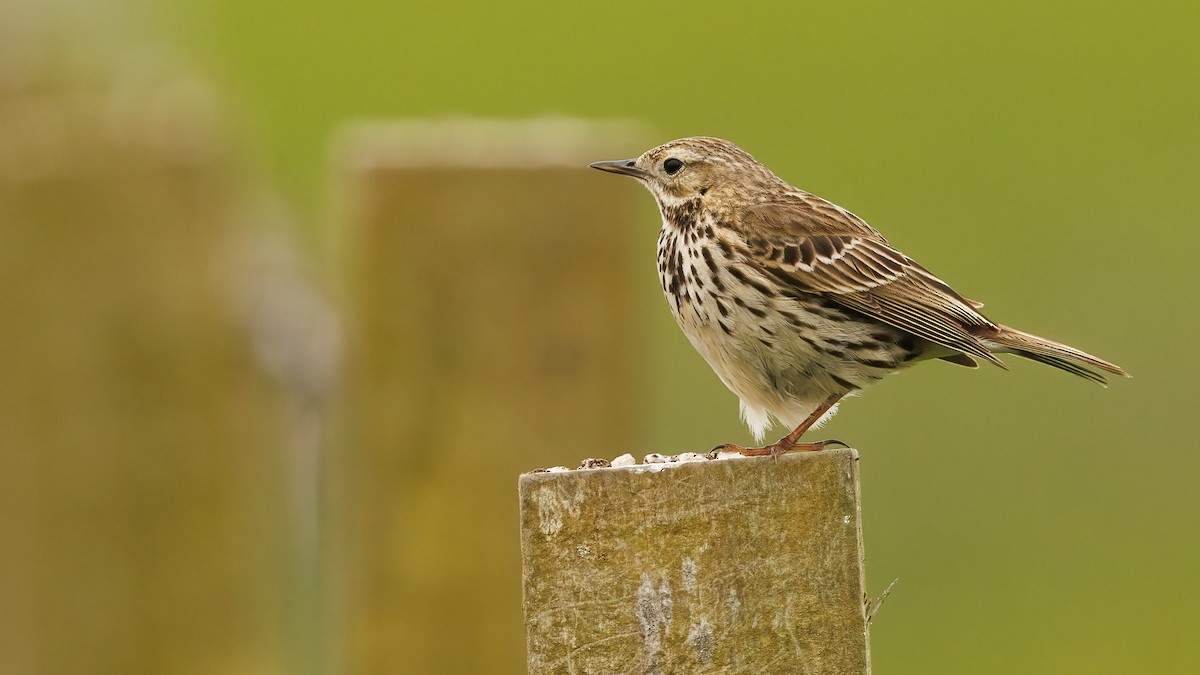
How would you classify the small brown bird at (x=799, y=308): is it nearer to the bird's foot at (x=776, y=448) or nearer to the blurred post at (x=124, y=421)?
the bird's foot at (x=776, y=448)

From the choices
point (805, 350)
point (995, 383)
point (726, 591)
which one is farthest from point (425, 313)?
point (995, 383)

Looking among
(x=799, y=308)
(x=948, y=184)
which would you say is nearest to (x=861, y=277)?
(x=799, y=308)

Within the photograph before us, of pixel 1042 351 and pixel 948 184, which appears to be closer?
pixel 1042 351

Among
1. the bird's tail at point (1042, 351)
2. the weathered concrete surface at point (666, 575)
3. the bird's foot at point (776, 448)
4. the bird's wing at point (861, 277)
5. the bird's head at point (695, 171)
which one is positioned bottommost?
the weathered concrete surface at point (666, 575)

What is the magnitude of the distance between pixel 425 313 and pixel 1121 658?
8243 millimetres

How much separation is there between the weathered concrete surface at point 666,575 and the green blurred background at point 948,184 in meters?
3.55

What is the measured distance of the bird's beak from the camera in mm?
7375

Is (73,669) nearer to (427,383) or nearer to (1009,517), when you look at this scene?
(427,383)

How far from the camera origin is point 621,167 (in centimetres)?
750

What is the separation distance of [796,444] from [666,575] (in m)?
1.76

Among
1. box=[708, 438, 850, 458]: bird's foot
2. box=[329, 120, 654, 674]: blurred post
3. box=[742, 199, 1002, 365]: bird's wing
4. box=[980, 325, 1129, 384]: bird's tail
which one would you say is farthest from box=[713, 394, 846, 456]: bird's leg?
box=[329, 120, 654, 674]: blurred post

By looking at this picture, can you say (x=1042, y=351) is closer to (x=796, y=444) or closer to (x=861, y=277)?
(x=861, y=277)

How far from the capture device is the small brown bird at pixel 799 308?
22.4 ft

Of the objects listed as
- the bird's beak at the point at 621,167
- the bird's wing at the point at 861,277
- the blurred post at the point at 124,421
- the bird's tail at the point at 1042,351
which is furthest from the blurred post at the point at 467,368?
the bird's tail at the point at 1042,351
